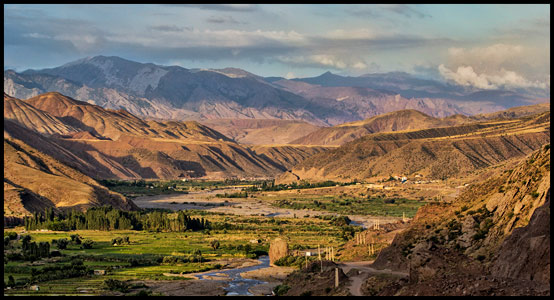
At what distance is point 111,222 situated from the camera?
449ft

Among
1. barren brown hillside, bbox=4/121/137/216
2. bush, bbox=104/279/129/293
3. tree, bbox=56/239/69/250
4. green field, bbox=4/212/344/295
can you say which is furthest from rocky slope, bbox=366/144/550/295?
barren brown hillside, bbox=4/121/137/216

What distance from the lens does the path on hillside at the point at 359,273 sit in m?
60.7

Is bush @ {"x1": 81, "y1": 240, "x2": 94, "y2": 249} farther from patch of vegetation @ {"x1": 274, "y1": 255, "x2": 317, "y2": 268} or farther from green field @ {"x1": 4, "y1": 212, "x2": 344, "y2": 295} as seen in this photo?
patch of vegetation @ {"x1": 274, "y1": 255, "x2": 317, "y2": 268}

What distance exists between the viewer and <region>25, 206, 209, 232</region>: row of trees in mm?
133375

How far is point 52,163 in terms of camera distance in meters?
195

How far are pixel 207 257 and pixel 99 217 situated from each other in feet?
141

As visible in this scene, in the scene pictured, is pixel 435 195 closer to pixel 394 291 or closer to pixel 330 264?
pixel 330 264

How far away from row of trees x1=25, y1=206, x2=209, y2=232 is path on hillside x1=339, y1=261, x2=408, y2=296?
61185mm

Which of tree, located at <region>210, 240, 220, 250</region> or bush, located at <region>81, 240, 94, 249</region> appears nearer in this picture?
bush, located at <region>81, 240, 94, 249</region>

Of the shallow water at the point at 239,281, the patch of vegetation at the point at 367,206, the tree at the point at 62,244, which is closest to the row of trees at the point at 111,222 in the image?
the tree at the point at 62,244

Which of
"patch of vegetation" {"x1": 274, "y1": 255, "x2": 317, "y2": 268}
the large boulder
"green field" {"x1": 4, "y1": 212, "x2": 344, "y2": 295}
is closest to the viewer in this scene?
"green field" {"x1": 4, "y1": 212, "x2": 344, "y2": 295}

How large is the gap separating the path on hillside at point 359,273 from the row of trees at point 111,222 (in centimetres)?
6118

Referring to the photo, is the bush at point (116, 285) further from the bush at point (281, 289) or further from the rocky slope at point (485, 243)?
the rocky slope at point (485, 243)
